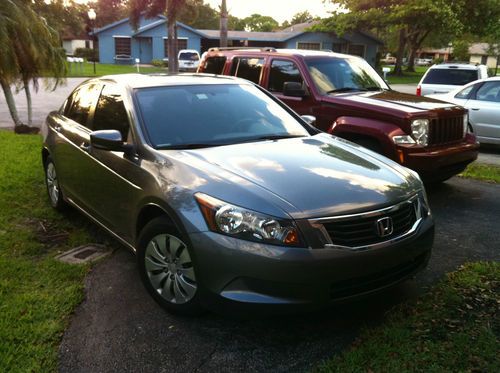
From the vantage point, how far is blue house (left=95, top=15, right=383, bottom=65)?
49838mm

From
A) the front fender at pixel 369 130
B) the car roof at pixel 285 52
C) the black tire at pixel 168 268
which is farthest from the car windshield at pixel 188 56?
the black tire at pixel 168 268

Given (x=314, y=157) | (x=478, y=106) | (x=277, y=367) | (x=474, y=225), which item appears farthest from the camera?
(x=478, y=106)

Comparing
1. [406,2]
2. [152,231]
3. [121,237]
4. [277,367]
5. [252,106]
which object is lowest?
[277,367]

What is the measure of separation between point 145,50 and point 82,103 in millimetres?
49897

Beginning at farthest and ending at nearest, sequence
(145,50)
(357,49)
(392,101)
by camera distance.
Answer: (145,50)
(357,49)
(392,101)

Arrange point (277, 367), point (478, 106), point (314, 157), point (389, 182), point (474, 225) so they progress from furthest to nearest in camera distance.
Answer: point (478, 106), point (474, 225), point (314, 157), point (389, 182), point (277, 367)

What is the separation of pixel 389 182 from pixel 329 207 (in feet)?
2.30

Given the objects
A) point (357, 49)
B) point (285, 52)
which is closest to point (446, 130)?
point (285, 52)

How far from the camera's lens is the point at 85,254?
465 centimetres

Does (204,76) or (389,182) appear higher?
(204,76)

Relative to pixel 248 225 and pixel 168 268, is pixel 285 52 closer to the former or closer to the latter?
pixel 168 268

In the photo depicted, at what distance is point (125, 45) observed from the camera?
52.2 metres

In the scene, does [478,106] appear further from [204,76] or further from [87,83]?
[87,83]

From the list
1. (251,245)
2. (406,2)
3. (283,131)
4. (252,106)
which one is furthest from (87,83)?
(406,2)
